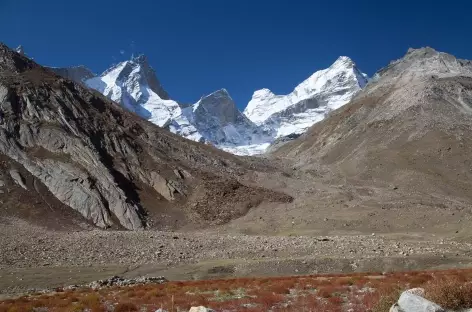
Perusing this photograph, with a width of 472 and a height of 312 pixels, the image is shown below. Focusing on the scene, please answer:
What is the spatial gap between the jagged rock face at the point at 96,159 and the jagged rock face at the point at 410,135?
30.3m

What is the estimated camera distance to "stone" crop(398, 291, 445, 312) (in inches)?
380

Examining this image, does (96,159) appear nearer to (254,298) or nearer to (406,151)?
(254,298)

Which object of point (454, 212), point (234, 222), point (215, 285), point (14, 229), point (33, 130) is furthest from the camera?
point (33, 130)

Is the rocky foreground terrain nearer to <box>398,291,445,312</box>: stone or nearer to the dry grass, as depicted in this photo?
the dry grass

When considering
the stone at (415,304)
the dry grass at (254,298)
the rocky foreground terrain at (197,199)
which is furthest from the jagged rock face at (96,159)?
the stone at (415,304)

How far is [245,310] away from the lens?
1719 cm

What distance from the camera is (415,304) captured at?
983 centimetres

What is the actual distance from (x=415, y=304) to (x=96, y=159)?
62399mm

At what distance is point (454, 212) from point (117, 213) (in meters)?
44.3

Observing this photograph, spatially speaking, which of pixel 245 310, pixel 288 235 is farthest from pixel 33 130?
pixel 245 310

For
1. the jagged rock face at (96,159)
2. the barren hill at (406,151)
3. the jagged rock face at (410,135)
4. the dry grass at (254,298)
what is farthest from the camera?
the jagged rock face at (410,135)

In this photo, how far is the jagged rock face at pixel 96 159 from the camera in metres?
60.5

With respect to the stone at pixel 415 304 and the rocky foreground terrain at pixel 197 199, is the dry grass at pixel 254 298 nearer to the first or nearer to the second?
the stone at pixel 415 304

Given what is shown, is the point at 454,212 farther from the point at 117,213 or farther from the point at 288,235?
the point at 117,213
